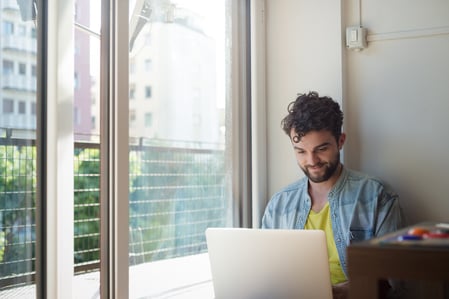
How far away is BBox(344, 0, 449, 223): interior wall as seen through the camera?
95.5 inches

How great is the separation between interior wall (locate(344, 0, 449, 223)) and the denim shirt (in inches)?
9.6

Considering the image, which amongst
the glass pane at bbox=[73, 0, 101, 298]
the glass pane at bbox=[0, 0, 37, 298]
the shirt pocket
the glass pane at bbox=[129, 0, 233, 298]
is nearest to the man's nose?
the shirt pocket

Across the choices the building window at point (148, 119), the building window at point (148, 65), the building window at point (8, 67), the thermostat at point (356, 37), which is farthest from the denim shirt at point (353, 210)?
the building window at point (8, 67)

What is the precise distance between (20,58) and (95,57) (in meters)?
0.32

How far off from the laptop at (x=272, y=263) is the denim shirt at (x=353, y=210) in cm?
64

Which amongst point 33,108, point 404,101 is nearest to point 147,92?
point 33,108

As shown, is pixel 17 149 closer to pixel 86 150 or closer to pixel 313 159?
pixel 86 150

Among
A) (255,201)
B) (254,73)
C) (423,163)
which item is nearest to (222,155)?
(255,201)

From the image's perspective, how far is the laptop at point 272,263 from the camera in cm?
152

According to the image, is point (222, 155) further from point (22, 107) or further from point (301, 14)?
point (22, 107)

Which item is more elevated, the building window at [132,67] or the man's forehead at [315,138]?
the building window at [132,67]

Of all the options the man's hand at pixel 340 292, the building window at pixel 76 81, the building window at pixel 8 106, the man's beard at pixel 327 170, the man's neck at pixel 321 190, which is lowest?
the man's hand at pixel 340 292

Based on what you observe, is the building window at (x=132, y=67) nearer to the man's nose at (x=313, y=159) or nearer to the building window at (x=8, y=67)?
the building window at (x=8, y=67)

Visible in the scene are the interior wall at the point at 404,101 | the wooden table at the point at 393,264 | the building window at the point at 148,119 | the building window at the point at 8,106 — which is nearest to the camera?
the wooden table at the point at 393,264
